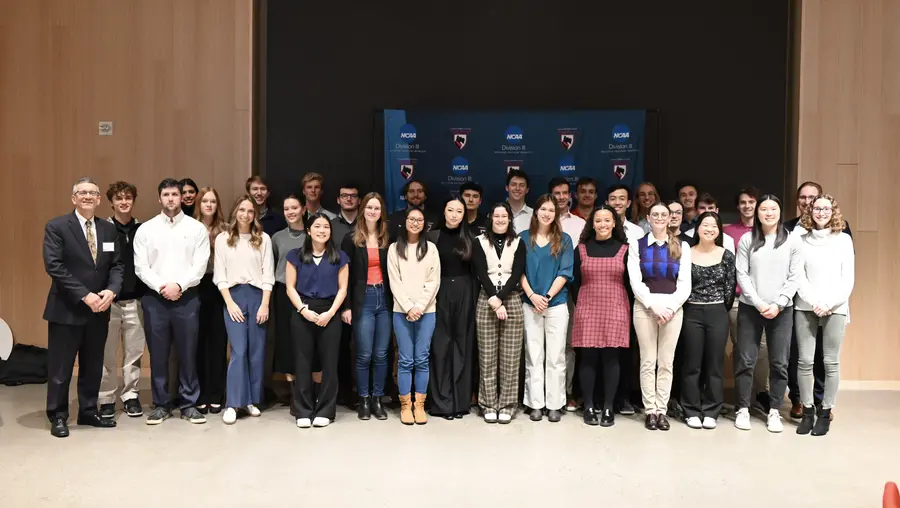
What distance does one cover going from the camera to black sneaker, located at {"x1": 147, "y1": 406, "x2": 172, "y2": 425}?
15.9 feet

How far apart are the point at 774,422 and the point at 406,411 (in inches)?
94.8

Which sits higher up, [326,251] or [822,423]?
[326,251]

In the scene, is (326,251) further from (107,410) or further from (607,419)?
(607,419)

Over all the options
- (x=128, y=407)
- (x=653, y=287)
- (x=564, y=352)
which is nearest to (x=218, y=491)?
(x=128, y=407)

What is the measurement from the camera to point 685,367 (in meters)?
4.96

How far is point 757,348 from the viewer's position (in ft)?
16.3

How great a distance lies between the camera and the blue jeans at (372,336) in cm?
499

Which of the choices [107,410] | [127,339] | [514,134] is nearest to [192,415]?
[107,410]

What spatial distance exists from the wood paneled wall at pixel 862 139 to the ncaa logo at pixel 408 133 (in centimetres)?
319

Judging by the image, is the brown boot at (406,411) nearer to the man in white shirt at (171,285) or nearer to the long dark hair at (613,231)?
the man in white shirt at (171,285)

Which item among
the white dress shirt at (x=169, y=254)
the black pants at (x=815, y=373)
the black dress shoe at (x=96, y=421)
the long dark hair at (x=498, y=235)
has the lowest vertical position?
the black dress shoe at (x=96, y=421)

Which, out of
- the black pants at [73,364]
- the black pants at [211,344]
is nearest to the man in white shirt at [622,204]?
the black pants at [211,344]

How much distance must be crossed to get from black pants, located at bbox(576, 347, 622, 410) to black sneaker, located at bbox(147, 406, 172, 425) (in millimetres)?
2767

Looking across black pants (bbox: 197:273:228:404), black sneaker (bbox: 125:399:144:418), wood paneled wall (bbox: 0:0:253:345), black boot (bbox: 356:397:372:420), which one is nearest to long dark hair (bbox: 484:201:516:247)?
black boot (bbox: 356:397:372:420)
